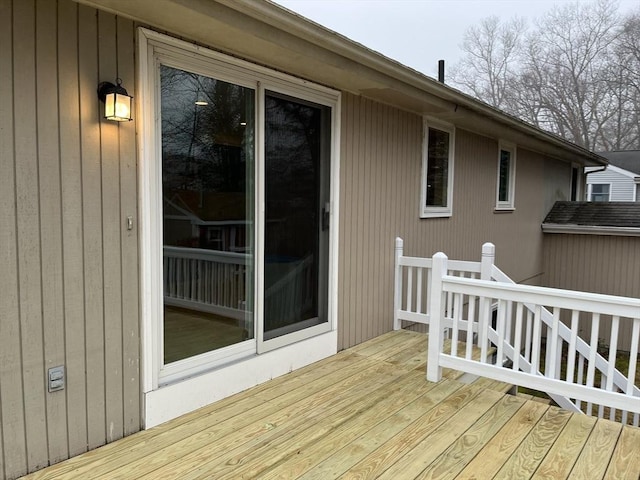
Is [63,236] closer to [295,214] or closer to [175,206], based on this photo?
[175,206]

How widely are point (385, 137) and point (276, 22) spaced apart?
7.21 feet

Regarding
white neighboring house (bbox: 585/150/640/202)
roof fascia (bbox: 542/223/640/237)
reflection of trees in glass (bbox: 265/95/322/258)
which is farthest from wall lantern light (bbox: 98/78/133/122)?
white neighboring house (bbox: 585/150/640/202)

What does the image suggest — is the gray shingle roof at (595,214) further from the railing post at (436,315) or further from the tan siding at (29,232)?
the tan siding at (29,232)

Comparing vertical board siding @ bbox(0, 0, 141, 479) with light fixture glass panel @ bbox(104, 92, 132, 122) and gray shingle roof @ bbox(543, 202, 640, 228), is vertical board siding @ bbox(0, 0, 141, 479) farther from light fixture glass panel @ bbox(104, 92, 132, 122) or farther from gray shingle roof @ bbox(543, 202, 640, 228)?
gray shingle roof @ bbox(543, 202, 640, 228)

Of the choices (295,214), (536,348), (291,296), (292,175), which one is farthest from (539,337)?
(292,175)

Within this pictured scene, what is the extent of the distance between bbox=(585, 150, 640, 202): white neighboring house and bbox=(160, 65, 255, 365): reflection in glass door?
19891 millimetres

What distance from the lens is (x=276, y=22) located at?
8.57 feet

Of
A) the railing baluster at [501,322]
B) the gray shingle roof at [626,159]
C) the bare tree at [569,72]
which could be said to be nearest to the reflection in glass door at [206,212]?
the railing baluster at [501,322]

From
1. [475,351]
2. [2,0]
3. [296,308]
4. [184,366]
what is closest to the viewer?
[2,0]

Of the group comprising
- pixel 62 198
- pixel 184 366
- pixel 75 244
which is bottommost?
pixel 184 366

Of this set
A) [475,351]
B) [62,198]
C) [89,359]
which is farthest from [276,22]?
[475,351]

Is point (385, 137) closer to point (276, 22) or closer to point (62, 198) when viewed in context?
point (276, 22)

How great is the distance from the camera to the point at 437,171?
5672mm

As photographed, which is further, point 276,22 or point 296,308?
point 296,308
